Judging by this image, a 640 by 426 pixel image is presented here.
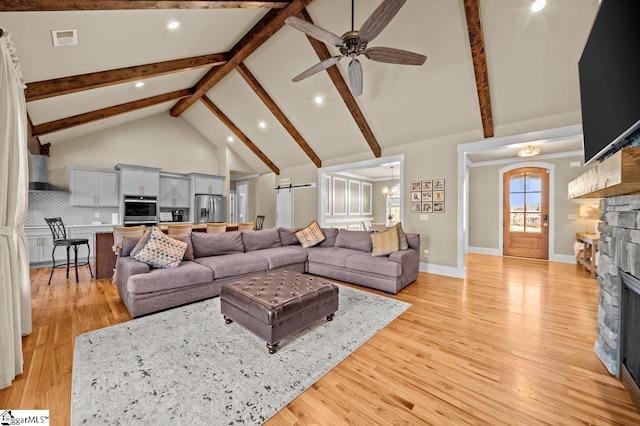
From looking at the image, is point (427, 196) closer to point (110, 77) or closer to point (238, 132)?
point (238, 132)

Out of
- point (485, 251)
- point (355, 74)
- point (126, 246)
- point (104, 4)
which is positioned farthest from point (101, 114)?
point (485, 251)

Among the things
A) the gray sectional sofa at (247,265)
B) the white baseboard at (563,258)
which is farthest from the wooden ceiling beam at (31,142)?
the white baseboard at (563,258)

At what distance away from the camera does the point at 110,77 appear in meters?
3.96

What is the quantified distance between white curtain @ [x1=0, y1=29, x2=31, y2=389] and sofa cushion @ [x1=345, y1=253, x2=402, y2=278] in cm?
355

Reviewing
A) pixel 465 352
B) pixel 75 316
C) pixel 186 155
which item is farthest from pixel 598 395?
pixel 186 155

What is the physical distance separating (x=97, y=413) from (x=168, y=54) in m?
4.75

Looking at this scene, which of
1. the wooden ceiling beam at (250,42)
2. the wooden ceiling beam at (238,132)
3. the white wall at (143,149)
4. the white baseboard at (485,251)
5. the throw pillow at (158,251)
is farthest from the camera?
the white baseboard at (485,251)

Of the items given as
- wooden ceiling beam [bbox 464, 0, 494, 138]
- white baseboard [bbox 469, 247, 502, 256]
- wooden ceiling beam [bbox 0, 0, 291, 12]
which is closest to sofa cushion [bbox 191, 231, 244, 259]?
wooden ceiling beam [bbox 0, 0, 291, 12]

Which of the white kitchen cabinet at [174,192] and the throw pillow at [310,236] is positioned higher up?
the white kitchen cabinet at [174,192]

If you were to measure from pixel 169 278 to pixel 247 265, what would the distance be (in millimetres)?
1051

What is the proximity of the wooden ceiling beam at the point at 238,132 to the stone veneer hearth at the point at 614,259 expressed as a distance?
7.61m

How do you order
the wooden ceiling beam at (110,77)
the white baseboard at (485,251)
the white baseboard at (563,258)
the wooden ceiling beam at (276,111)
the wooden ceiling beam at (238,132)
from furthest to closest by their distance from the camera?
the white baseboard at (485,251) → the wooden ceiling beam at (238,132) → the white baseboard at (563,258) → the wooden ceiling beam at (276,111) → the wooden ceiling beam at (110,77)

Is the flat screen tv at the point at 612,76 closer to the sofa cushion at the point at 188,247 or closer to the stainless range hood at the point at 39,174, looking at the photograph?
the sofa cushion at the point at 188,247

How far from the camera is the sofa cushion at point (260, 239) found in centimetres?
461
